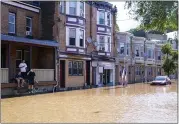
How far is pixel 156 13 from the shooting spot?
14102mm

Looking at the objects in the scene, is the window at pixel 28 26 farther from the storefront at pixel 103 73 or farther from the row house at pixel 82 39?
the storefront at pixel 103 73

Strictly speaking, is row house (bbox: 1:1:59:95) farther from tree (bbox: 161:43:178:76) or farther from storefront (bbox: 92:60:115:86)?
tree (bbox: 161:43:178:76)

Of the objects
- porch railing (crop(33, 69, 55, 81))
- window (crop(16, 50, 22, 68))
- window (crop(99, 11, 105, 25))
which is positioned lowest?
porch railing (crop(33, 69, 55, 81))

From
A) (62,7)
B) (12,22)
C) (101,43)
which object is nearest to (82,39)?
(62,7)

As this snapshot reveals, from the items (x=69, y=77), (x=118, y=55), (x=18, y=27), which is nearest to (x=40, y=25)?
(x=18, y=27)

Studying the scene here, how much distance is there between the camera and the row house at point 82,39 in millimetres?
31922

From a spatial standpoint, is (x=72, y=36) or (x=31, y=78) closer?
(x=31, y=78)

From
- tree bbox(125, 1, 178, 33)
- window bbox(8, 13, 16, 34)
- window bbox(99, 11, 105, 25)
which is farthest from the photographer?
window bbox(99, 11, 105, 25)

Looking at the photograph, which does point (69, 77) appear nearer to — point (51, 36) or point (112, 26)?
point (51, 36)

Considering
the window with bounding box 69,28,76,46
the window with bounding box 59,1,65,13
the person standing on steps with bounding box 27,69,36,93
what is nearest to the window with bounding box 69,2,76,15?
the window with bounding box 59,1,65,13

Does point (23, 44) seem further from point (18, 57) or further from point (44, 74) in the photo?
point (44, 74)

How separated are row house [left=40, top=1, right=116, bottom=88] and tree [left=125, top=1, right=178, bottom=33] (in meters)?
14.1

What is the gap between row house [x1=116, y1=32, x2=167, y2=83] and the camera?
48.8m

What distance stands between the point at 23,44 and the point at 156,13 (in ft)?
46.6
